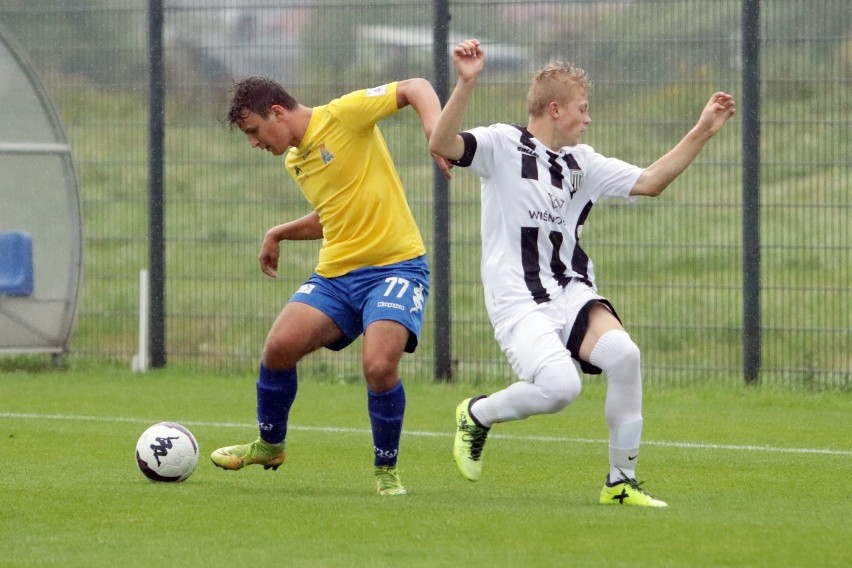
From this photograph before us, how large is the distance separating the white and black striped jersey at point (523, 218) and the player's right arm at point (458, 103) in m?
0.10

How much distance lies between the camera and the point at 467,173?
517 inches

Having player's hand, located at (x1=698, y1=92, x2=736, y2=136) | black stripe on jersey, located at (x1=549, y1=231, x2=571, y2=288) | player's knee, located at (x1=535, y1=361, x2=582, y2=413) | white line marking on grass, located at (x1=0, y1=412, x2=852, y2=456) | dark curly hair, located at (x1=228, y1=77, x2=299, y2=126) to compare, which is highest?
dark curly hair, located at (x1=228, y1=77, x2=299, y2=126)

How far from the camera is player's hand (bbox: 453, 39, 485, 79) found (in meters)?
6.37

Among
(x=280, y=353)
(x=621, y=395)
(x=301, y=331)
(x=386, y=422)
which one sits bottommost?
(x=386, y=422)

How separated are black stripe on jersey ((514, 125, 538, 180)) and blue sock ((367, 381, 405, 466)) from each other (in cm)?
111

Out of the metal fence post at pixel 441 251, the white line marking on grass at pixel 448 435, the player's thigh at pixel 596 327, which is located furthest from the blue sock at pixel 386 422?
the metal fence post at pixel 441 251

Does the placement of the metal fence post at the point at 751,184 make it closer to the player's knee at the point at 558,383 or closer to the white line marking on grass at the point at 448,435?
the white line marking on grass at the point at 448,435

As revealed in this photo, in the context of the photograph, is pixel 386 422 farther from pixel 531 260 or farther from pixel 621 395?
pixel 621 395

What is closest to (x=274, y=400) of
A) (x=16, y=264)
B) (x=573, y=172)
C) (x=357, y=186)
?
(x=357, y=186)

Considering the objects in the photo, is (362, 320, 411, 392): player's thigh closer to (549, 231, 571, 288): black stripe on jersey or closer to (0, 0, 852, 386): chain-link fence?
(549, 231, 571, 288): black stripe on jersey

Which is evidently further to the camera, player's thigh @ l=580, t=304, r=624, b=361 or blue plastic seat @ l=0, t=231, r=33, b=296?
blue plastic seat @ l=0, t=231, r=33, b=296

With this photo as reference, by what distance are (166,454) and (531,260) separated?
195 centimetres

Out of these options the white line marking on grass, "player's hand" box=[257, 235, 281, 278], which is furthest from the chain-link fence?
"player's hand" box=[257, 235, 281, 278]

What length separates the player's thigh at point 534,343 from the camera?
6.55 metres
